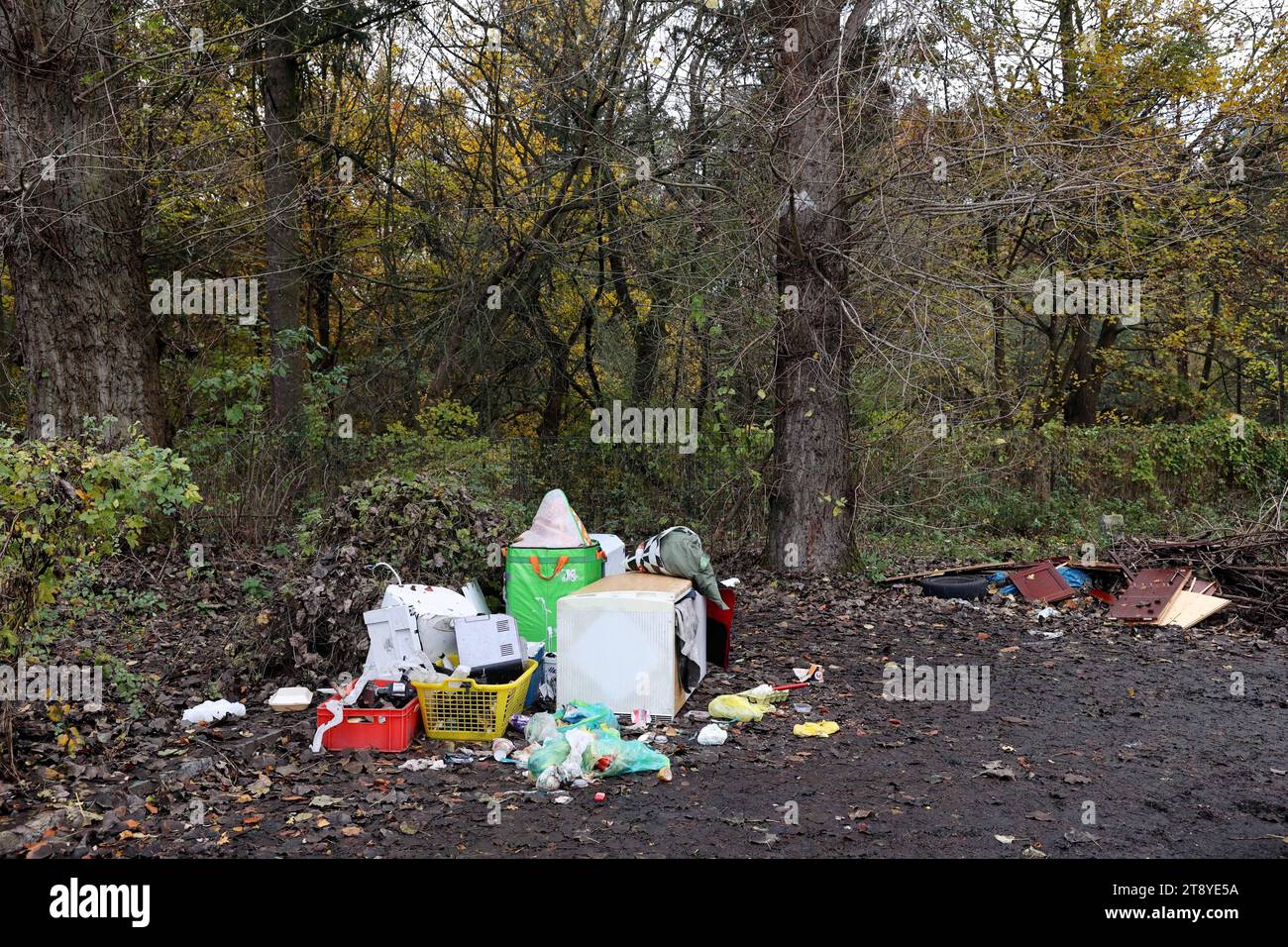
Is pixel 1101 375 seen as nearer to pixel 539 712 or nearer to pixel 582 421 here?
pixel 582 421

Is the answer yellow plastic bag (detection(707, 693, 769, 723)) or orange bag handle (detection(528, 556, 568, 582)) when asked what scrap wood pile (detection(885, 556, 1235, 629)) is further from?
orange bag handle (detection(528, 556, 568, 582))

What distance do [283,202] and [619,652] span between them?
10008 millimetres

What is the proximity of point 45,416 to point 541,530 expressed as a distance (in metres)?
6.13

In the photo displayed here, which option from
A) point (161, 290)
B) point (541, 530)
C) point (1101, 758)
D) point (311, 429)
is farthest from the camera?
point (311, 429)

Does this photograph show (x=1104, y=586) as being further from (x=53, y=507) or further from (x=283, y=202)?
(x=283, y=202)

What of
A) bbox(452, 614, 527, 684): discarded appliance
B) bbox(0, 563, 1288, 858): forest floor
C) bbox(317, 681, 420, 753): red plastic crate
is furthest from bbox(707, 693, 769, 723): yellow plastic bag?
bbox(317, 681, 420, 753): red plastic crate

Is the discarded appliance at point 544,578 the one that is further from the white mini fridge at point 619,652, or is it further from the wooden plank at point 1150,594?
the wooden plank at point 1150,594

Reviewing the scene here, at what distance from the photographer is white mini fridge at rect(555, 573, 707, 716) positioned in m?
6.17

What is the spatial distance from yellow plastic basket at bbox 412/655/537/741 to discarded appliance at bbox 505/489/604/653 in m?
1.53

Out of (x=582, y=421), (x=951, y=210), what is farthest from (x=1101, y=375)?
(x=951, y=210)

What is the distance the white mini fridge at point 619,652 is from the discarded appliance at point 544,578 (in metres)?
1.10

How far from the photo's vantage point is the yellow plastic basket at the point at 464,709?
577cm

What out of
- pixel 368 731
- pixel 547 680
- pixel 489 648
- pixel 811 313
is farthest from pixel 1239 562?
pixel 368 731

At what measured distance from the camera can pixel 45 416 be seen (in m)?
10.3
